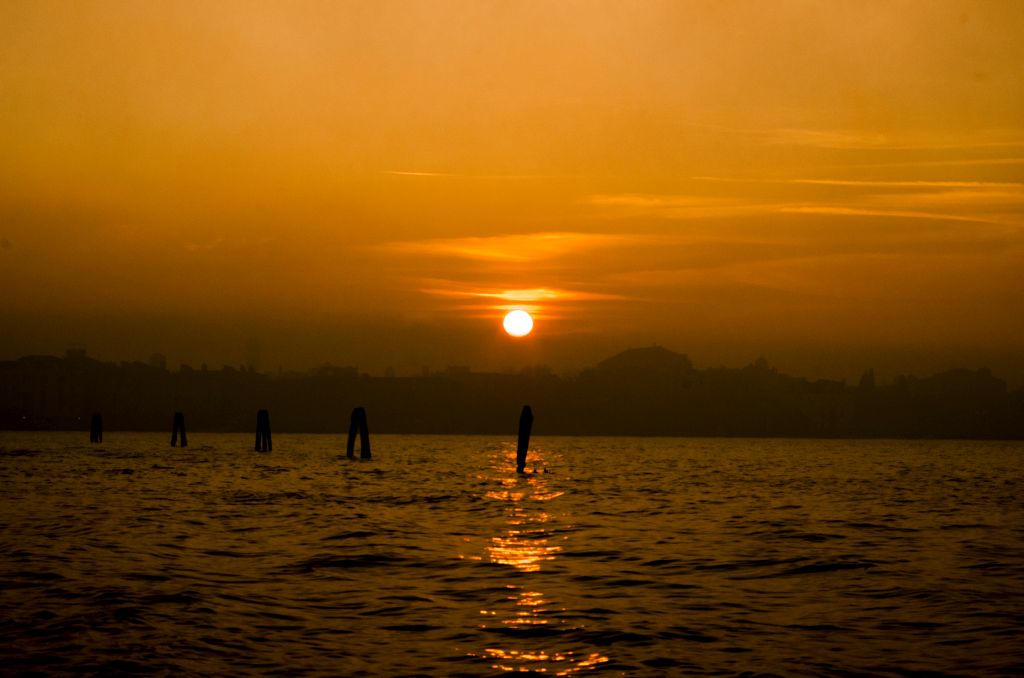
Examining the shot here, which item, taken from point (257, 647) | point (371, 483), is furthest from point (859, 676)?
point (371, 483)

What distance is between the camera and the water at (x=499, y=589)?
11562 mm

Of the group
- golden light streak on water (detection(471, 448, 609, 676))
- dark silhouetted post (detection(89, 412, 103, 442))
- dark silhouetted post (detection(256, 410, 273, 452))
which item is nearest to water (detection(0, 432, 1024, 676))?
golden light streak on water (detection(471, 448, 609, 676))

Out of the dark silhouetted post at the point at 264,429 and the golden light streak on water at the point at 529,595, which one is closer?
the golden light streak on water at the point at 529,595

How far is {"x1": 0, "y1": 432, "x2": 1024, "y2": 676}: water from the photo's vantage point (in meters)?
11.6

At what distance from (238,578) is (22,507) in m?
15.4

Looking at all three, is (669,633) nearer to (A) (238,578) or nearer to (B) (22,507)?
(A) (238,578)

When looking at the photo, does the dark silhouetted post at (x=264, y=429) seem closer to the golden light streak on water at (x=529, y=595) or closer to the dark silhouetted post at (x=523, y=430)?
the dark silhouetted post at (x=523, y=430)

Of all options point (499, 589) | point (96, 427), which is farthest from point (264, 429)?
point (499, 589)

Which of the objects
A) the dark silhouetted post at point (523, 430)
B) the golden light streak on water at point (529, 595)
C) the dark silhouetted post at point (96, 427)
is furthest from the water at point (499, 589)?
the dark silhouetted post at point (96, 427)

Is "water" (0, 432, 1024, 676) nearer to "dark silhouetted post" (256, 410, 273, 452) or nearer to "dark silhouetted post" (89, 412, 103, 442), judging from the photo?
"dark silhouetted post" (256, 410, 273, 452)

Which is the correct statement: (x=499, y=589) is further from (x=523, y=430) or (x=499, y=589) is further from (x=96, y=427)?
(x=96, y=427)

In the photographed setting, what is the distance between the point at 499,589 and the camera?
1608 centimetres

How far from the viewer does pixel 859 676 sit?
10.8m

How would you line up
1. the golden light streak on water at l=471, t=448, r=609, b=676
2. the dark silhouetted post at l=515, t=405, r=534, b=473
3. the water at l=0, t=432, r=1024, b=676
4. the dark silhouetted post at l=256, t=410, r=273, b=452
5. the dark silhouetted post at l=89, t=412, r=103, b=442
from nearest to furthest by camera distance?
1. the golden light streak on water at l=471, t=448, r=609, b=676
2. the water at l=0, t=432, r=1024, b=676
3. the dark silhouetted post at l=515, t=405, r=534, b=473
4. the dark silhouetted post at l=256, t=410, r=273, b=452
5. the dark silhouetted post at l=89, t=412, r=103, b=442
